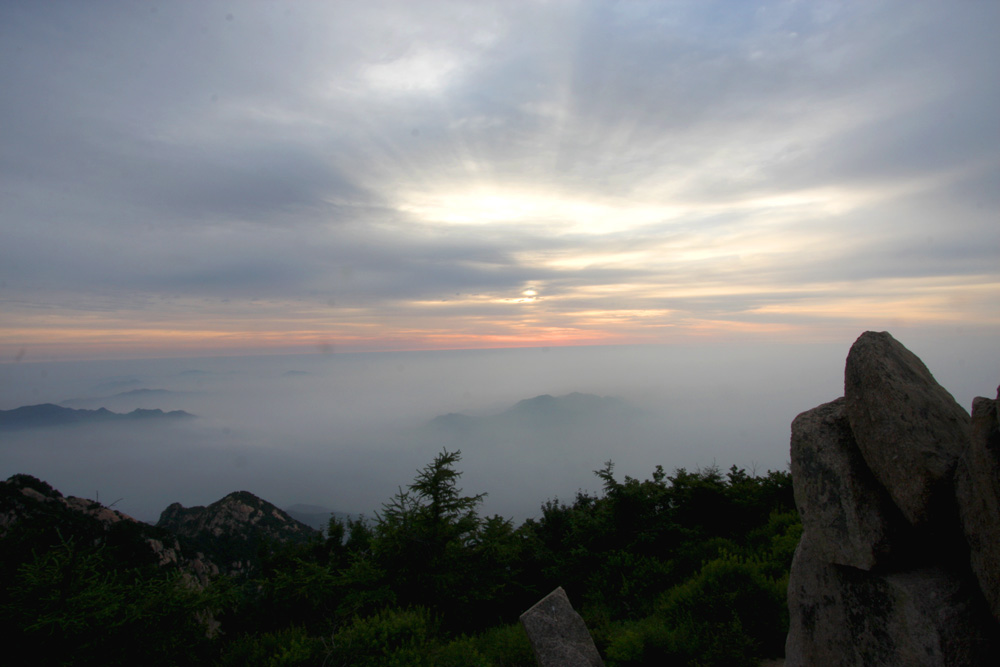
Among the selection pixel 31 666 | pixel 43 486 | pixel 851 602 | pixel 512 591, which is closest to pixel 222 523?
pixel 43 486

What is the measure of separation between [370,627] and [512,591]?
8748 mm

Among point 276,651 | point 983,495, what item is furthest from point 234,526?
point 983,495

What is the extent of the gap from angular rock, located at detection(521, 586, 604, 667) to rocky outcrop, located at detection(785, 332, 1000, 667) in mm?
3655

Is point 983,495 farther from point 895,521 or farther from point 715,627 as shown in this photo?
point 715,627

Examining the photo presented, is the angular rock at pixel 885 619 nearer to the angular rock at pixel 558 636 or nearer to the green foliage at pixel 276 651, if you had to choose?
the angular rock at pixel 558 636

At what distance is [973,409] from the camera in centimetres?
374

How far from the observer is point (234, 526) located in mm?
47469

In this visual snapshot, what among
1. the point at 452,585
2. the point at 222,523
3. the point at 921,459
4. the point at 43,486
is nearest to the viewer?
the point at 921,459

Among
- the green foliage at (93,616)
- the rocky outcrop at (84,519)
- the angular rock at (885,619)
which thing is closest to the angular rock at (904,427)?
the angular rock at (885,619)

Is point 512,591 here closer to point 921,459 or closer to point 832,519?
point 832,519

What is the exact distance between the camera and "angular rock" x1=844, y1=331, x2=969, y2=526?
4199 mm

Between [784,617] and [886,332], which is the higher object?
[886,332]

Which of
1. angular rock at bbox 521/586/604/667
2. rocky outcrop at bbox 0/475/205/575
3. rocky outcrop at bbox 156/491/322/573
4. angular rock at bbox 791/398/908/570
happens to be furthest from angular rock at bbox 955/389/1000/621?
rocky outcrop at bbox 156/491/322/573

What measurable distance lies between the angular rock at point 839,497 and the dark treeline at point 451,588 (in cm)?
378
